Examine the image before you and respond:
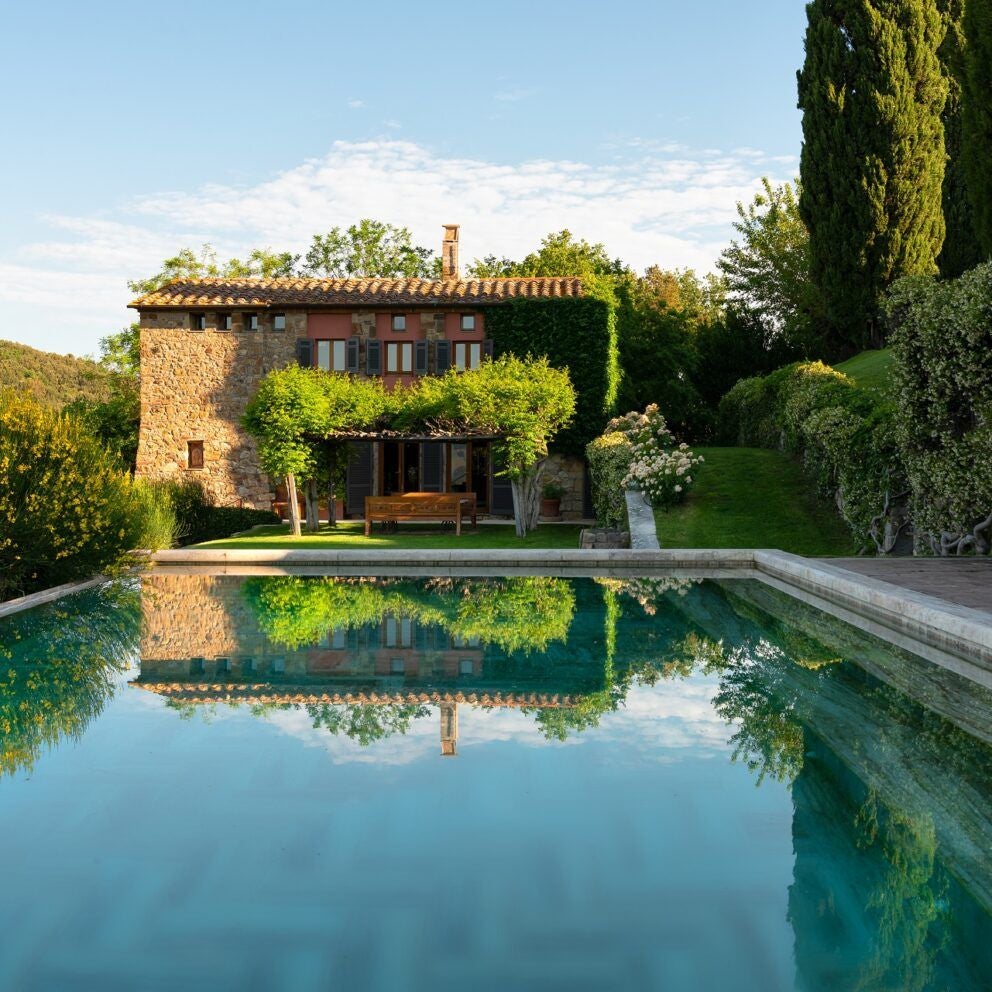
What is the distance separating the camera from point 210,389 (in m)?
24.7

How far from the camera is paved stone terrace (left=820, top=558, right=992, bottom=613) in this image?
823cm

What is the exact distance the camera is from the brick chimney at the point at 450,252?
2663cm

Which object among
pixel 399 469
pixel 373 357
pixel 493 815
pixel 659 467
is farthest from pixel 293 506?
pixel 493 815

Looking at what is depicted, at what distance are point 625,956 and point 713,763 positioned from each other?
2026 millimetres

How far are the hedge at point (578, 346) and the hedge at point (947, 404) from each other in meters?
11.8

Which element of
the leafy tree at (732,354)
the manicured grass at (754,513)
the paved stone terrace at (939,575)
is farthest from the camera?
the leafy tree at (732,354)

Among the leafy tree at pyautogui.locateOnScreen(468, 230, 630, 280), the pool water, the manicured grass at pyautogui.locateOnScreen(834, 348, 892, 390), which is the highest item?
the leafy tree at pyautogui.locateOnScreen(468, 230, 630, 280)

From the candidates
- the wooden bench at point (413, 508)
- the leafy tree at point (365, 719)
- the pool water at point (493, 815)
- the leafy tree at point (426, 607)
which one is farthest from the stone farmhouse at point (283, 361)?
the leafy tree at point (365, 719)

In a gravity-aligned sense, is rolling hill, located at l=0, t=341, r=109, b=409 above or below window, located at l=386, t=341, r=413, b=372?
above

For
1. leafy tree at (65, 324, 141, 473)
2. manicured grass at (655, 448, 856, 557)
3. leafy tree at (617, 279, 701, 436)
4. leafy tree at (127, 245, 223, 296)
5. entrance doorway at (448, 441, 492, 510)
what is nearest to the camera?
manicured grass at (655, 448, 856, 557)

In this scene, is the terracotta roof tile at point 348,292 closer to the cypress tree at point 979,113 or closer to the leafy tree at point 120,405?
the leafy tree at point 120,405

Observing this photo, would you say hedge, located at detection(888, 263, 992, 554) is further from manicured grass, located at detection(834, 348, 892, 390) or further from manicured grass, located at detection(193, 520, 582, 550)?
manicured grass, located at detection(193, 520, 582, 550)

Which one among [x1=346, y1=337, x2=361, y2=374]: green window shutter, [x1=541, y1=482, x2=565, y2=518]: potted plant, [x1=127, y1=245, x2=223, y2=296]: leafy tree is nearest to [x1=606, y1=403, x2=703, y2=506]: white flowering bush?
[x1=541, y1=482, x2=565, y2=518]: potted plant

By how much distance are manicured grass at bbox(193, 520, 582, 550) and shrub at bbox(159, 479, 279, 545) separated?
2.06 feet
